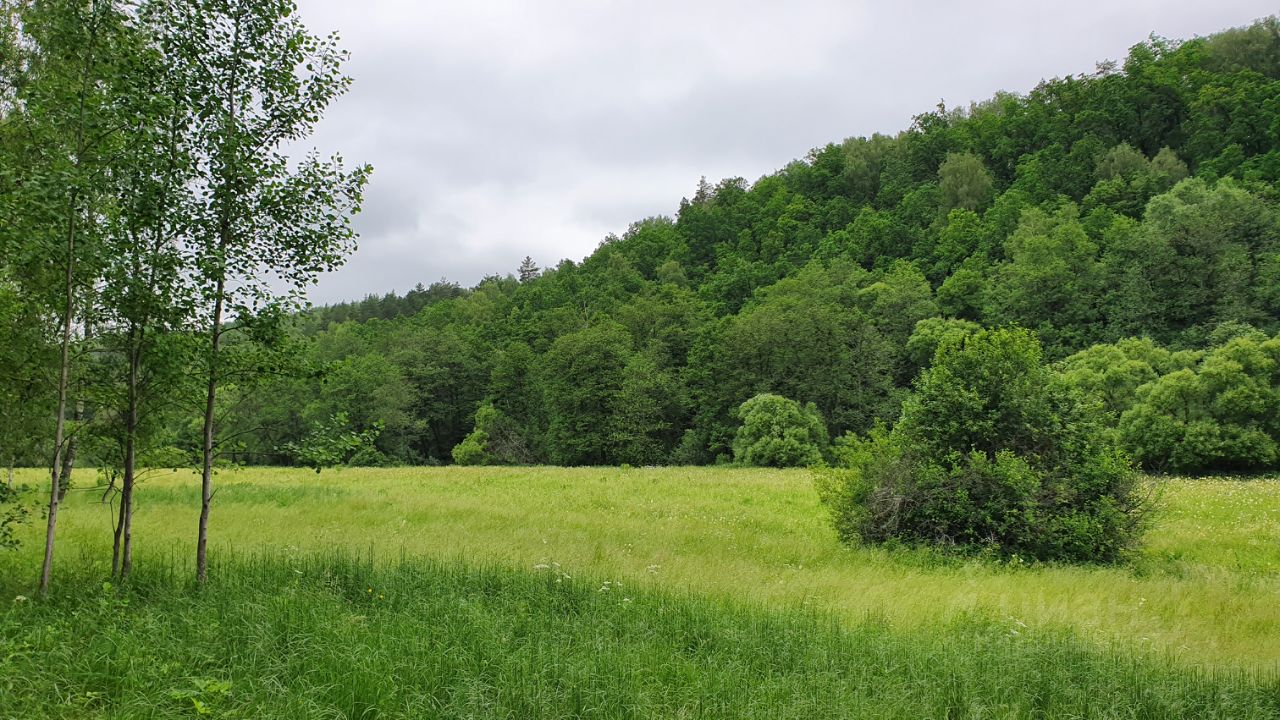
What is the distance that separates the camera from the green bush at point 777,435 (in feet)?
152

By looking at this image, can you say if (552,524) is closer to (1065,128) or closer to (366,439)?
(366,439)

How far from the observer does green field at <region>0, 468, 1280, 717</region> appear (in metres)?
5.37

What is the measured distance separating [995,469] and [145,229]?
49.7 feet

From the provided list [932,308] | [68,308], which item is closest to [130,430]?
[68,308]

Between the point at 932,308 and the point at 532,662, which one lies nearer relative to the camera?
the point at 532,662

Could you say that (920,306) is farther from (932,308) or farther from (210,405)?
(210,405)

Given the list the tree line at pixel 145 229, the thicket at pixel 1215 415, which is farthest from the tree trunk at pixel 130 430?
the thicket at pixel 1215 415

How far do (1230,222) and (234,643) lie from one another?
242 ft

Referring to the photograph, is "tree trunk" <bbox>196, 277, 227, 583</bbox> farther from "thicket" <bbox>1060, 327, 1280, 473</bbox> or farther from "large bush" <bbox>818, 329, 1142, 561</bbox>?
"thicket" <bbox>1060, 327, 1280, 473</bbox>

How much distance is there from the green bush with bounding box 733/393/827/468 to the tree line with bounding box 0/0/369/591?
40.5 m

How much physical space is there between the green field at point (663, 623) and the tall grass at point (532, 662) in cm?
3

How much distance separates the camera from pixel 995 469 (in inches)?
519

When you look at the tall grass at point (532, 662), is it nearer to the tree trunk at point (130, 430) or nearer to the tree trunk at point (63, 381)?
the tree trunk at point (63, 381)

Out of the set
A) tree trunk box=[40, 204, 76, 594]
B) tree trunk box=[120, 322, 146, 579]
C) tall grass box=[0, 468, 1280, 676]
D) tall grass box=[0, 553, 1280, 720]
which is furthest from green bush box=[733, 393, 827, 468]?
tree trunk box=[40, 204, 76, 594]
